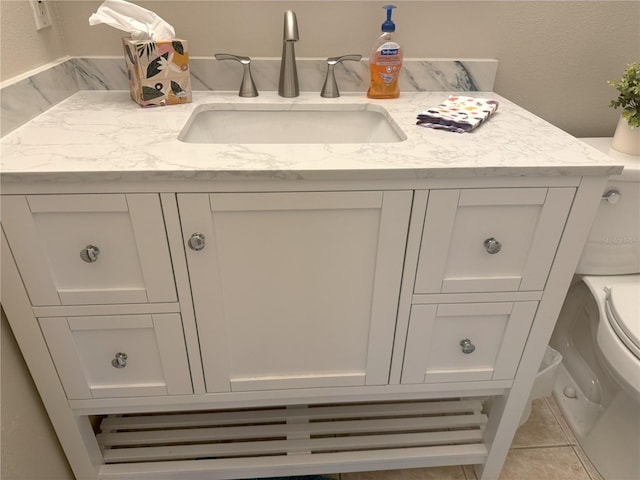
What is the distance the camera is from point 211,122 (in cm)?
120

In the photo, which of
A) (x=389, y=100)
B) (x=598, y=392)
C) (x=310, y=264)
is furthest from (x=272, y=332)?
(x=598, y=392)

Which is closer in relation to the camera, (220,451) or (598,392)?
(220,451)

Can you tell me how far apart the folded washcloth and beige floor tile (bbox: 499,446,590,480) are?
0.99 metres

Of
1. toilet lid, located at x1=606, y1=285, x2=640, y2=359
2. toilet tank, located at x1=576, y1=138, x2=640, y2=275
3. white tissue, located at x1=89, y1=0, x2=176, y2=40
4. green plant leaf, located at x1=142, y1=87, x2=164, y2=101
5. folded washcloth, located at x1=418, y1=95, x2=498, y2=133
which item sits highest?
white tissue, located at x1=89, y1=0, x2=176, y2=40

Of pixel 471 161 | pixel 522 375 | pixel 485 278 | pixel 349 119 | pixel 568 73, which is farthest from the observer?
pixel 568 73

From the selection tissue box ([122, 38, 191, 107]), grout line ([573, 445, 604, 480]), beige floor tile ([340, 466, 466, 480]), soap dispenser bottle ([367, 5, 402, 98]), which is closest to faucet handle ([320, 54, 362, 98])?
soap dispenser bottle ([367, 5, 402, 98])

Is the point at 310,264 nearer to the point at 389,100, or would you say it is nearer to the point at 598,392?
the point at 389,100

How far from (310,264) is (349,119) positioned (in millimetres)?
487

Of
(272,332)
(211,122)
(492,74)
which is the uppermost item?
(492,74)

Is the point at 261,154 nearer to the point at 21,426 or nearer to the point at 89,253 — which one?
the point at 89,253

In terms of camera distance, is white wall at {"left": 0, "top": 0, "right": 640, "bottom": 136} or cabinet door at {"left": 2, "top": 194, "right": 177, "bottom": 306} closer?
cabinet door at {"left": 2, "top": 194, "right": 177, "bottom": 306}

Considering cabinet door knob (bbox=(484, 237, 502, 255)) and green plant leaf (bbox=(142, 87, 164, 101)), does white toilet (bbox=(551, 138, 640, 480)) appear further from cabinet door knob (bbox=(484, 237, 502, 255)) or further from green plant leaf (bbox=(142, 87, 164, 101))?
green plant leaf (bbox=(142, 87, 164, 101))

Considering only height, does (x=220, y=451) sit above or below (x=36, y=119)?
below

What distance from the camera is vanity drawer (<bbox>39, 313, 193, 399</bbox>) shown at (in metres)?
0.95
